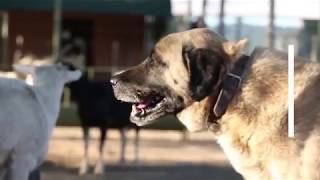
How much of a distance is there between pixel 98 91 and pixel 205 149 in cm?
389

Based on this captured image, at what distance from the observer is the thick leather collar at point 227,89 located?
481cm

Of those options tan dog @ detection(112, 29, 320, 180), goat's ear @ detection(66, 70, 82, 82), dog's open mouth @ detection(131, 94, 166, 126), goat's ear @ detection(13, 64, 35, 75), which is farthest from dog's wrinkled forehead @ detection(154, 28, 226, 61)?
goat's ear @ detection(66, 70, 82, 82)

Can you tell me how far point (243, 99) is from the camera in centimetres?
486

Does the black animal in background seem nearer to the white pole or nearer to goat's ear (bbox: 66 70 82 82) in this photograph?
goat's ear (bbox: 66 70 82 82)

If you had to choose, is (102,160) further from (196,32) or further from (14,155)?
(196,32)

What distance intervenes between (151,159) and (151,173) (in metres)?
1.94

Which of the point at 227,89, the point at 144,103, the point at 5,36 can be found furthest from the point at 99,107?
the point at 5,36

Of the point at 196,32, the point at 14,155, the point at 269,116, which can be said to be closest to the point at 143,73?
the point at 196,32

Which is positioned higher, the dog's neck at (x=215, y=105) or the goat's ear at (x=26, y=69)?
the dog's neck at (x=215, y=105)

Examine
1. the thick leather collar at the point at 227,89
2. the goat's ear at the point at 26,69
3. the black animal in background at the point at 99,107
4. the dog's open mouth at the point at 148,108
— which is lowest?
the black animal in background at the point at 99,107

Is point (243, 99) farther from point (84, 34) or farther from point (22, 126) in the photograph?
point (84, 34)

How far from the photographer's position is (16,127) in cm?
1011

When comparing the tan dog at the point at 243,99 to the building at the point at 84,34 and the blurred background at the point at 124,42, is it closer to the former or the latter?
the blurred background at the point at 124,42

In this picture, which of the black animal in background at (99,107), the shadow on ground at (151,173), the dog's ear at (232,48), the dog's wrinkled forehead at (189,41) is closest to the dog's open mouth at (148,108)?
the dog's wrinkled forehead at (189,41)
